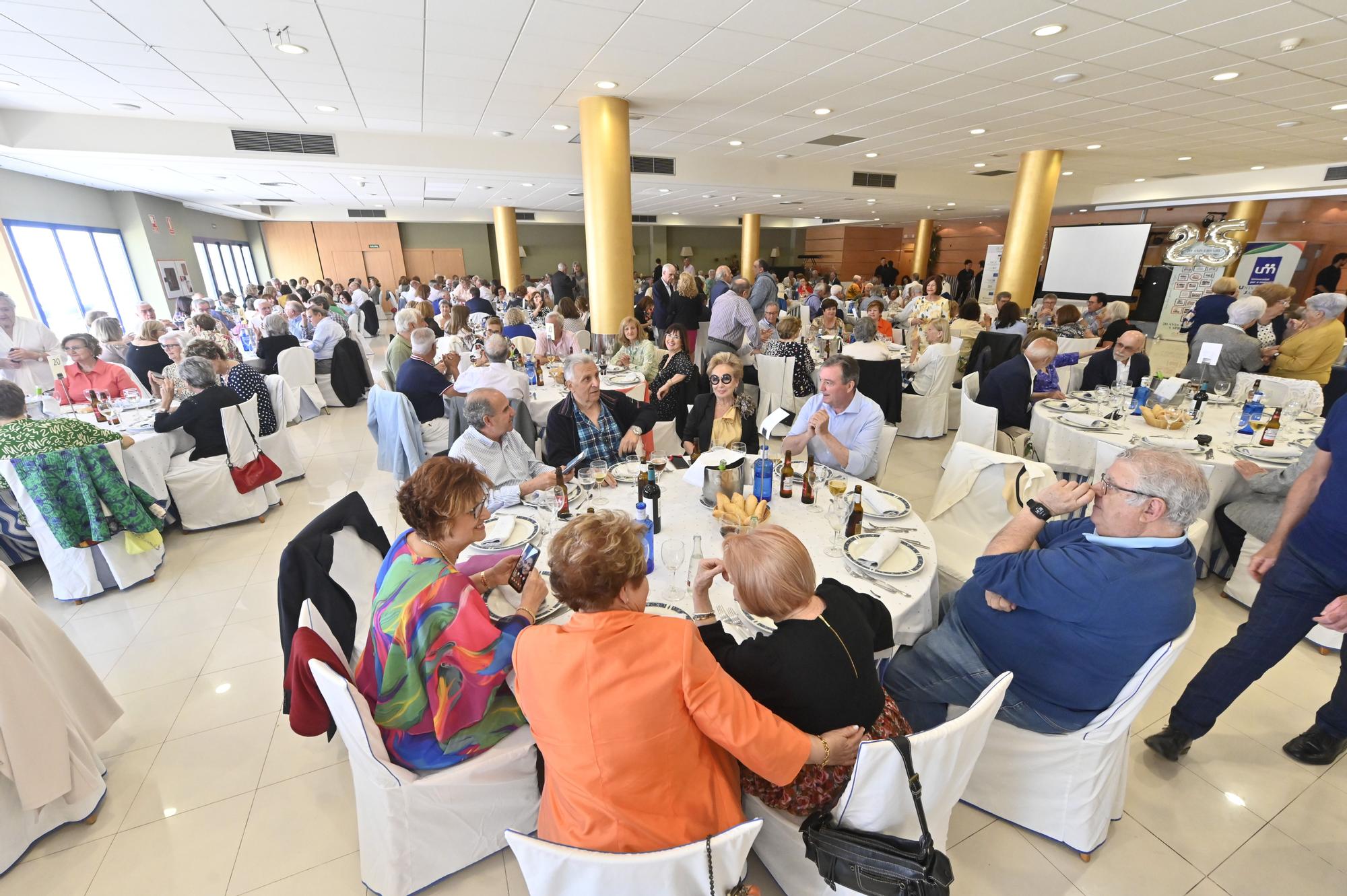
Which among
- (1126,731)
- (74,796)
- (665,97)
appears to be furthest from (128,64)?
(1126,731)

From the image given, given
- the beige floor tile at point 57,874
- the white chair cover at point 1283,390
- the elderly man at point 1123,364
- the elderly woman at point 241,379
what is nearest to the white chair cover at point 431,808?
Result: the beige floor tile at point 57,874

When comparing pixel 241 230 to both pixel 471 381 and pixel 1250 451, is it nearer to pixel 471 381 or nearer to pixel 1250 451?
pixel 471 381

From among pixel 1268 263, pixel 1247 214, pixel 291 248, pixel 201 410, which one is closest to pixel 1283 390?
pixel 201 410

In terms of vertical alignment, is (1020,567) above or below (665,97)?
below

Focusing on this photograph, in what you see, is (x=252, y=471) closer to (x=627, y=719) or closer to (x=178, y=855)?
(x=178, y=855)

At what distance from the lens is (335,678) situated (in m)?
1.37

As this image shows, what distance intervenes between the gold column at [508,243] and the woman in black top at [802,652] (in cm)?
1441

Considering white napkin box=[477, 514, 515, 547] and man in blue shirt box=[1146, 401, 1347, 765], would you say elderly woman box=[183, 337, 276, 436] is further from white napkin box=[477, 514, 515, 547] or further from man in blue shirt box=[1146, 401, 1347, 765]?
man in blue shirt box=[1146, 401, 1347, 765]

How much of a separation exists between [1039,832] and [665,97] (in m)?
6.15

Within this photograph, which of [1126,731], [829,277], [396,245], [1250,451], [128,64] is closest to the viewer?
[1126,731]

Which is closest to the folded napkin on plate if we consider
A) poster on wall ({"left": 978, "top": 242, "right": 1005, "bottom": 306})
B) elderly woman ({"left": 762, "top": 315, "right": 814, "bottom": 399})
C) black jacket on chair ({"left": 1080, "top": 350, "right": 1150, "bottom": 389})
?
elderly woman ({"left": 762, "top": 315, "right": 814, "bottom": 399})

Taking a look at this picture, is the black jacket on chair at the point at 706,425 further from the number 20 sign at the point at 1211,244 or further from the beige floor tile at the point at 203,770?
the number 20 sign at the point at 1211,244

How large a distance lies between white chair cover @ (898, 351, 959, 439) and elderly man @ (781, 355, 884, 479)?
119 inches

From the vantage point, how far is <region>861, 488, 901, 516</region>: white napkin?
233cm
